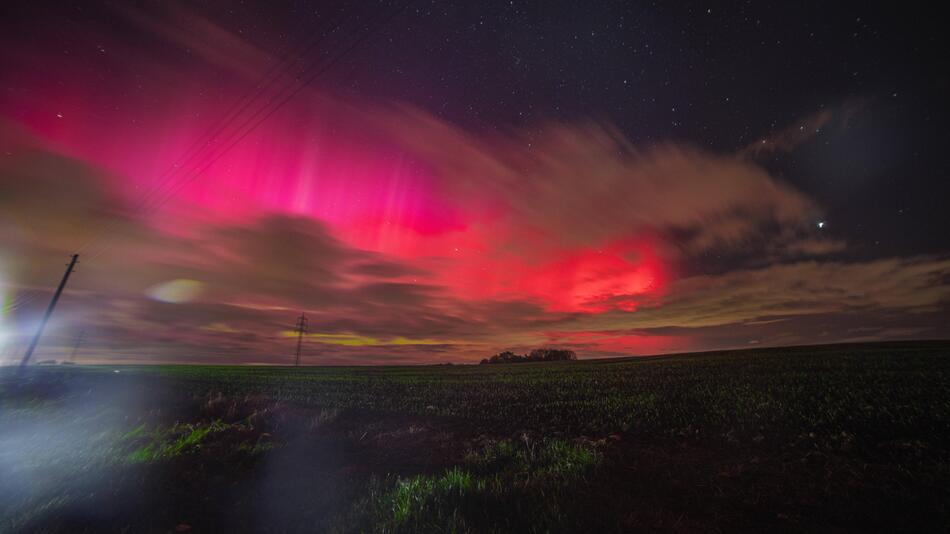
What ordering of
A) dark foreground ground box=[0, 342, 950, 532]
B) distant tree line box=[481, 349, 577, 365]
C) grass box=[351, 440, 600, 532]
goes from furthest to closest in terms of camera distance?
1. distant tree line box=[481, 349, 577, 365]
2. dark foreground ground box=[0, 342, 950, 532]
3. grass box=[351, 440, 600, 532]

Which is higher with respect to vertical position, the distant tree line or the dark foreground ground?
the distant tree line

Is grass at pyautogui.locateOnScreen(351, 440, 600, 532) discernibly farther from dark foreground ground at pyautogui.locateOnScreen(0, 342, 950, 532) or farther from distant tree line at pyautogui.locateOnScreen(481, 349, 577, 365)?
distant tree line at pyautogui.locateOnScreen(481, 349, 577, 365)

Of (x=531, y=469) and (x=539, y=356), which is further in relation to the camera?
(x=539, y=356)

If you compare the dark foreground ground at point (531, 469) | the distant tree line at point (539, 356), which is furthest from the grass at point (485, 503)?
the distant tree line at point (539, 356)

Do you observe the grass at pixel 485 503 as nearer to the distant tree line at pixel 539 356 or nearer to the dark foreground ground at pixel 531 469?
the dark foreground ground at pixel 531 469

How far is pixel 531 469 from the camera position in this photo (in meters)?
7.36

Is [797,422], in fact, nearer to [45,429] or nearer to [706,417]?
[706,417]

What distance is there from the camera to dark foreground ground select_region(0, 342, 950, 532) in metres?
5.12

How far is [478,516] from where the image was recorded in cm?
496

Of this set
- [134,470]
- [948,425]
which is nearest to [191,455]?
[134,470]

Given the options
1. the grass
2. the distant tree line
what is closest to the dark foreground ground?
the grass

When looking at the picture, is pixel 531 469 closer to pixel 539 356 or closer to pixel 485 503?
pixel 485 503

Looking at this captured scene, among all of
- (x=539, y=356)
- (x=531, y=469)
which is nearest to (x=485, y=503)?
(x=531, y=469)

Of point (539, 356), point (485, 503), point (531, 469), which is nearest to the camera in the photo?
point (485, 503)
